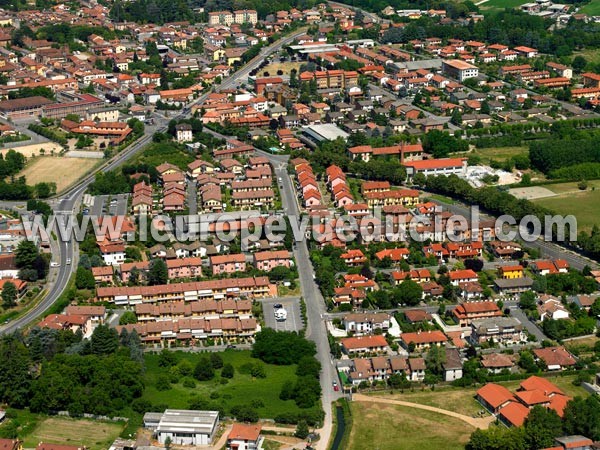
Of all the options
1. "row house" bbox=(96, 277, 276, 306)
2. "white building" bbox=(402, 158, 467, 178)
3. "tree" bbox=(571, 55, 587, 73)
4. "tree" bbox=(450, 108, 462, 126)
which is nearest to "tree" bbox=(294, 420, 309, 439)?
"row house" bbox=(96, 277, 276, 306)

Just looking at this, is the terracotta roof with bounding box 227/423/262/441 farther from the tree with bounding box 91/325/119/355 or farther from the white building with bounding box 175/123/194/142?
the white building with bounding box 175/123/194/142

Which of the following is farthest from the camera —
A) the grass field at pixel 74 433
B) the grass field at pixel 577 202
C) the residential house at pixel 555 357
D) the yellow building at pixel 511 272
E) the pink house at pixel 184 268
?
the grass field at pixel 577 202

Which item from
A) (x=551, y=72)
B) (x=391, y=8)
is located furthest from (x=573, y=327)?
(x=391, y=8)

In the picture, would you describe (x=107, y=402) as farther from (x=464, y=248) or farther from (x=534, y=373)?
(x=464, y=248)

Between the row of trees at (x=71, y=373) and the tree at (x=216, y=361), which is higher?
the row of trees at (x=71, y=373)

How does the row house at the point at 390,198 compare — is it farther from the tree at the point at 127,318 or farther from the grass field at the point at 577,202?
the tree at the point at 127,318

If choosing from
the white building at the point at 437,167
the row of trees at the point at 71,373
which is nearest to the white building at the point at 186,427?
the row of trees at the point at 71,373

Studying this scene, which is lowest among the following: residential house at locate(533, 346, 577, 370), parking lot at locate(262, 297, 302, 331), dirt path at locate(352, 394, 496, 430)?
dirt path at locate(352, 394, 496, 430)
